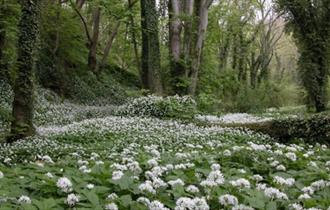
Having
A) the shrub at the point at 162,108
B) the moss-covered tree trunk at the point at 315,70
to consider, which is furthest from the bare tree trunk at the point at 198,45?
the moss-covered tree trunk at the point at 315,70

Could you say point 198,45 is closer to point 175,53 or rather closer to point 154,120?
point 175,53

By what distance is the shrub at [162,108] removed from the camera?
16.9 m

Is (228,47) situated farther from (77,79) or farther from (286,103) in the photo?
(77,79)

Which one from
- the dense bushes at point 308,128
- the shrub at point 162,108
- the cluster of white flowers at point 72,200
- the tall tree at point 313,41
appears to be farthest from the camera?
the tall tree at point 313,41

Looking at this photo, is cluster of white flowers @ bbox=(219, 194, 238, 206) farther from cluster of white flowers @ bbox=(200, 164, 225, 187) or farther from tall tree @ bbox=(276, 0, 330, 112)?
tall tree @ bbox=(276, 0, 330, 112)

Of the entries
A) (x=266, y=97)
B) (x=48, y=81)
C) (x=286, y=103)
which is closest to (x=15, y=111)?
(x=48, y=81)

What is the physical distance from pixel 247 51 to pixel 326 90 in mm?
19913

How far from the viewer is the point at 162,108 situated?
17.2 m

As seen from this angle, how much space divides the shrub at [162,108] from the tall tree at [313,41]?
8.16m

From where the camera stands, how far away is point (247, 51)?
141ft

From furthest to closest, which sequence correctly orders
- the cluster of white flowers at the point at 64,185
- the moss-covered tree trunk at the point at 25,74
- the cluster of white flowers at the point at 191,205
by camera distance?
the moss-covered tree trunk at the point at 25,74
the cluster of white flowers at the point at 64,185
the cluster of white flowers at the point at 191,205

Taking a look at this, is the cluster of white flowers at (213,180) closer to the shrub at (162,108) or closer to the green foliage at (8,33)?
the shrub at (162,108)

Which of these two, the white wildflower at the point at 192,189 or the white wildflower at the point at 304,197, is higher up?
the white wildflower at the point at 192,189

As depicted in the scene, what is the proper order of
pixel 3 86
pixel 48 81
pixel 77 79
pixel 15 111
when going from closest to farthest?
pixel 15 111 < pixel 3 86 < pixel 48 81 < pixel 77 79
